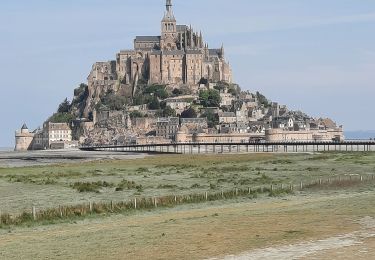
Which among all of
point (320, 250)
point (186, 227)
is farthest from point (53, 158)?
point (320, 250)

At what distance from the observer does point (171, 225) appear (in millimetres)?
31234

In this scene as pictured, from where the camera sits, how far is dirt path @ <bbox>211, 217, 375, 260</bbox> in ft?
74.1

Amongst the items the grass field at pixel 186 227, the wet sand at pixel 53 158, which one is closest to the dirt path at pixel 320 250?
the grass field at pixel 186 227

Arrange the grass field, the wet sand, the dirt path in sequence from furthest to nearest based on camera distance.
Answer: the wet sand
the grass field
the dirt path

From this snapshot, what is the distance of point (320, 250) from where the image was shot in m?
23.5

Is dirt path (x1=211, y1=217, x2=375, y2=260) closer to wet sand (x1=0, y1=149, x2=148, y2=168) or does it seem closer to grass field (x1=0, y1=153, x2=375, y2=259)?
grass field (x1=0, y1=153, x2=375, y2=259)

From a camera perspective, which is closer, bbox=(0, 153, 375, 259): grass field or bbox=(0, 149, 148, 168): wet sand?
bbox=(0, 153, 375, 259): grass field

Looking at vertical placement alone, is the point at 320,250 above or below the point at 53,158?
below

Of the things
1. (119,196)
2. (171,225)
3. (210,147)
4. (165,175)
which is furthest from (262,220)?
(210,147)

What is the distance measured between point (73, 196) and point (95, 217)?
13000 millimetres

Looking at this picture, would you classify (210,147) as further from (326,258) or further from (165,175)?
(326,258)

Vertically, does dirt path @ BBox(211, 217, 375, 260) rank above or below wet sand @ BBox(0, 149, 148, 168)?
below

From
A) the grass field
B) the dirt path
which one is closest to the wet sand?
the grass field

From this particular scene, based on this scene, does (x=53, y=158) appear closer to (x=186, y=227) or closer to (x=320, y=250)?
(x=186, y=227)
